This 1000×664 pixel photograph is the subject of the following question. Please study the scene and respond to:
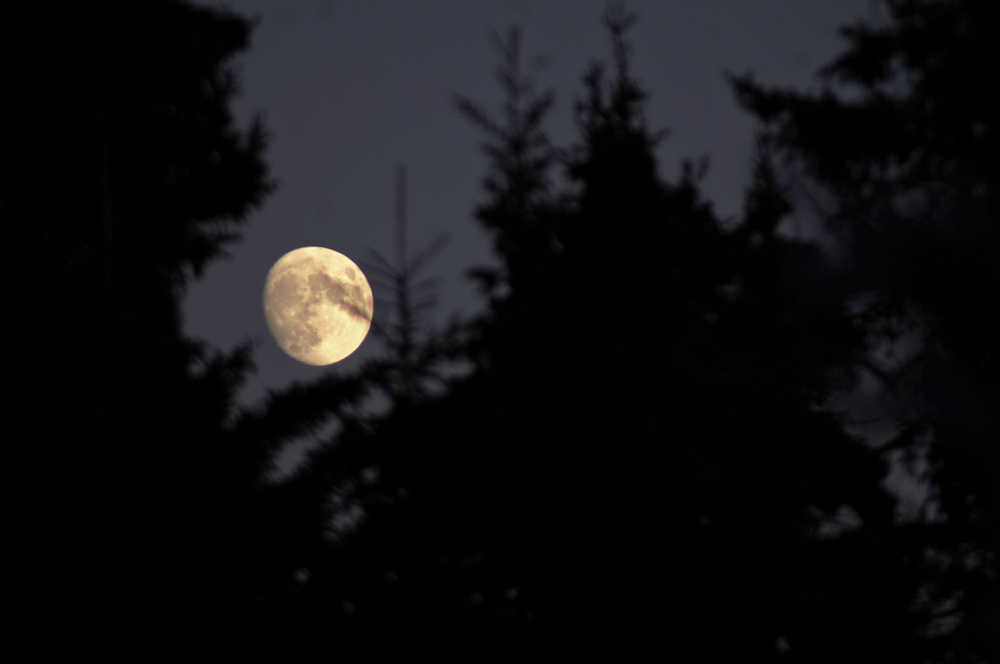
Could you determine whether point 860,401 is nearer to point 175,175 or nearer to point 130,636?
point 175,175

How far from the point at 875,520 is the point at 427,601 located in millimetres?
8509

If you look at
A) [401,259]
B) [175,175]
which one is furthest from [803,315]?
[175,175]

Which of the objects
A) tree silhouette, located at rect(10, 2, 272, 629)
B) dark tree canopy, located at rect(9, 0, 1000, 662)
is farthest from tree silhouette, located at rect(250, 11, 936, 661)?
tree silhouette, located at rect(10, 2, 272, 629)

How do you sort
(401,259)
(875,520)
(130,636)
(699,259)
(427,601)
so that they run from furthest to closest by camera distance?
(699,259) < (875,520) < (401,259) < (427,601) < (130,636)

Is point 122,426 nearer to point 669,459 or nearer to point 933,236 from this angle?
point 669,459

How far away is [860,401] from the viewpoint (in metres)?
10.6

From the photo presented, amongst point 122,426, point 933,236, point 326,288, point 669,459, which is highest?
point 933,236

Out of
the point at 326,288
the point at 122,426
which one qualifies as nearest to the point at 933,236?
the point at 326,288

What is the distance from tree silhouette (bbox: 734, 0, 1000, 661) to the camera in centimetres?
815

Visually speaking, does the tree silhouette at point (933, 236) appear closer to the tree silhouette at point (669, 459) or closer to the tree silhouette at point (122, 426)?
the tree silhouette at point (669, 459)

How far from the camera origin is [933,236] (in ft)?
31.8

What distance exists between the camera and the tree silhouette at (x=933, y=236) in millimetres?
8148

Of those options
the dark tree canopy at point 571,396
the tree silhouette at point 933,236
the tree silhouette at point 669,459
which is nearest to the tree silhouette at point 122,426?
the dark tree canopy at point 571,396

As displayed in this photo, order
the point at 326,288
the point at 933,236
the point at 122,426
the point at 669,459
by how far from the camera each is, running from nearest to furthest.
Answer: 1. the point at 122,426
2. the point at 326,288
3. the point at 669,459
4. the point at 933,236
